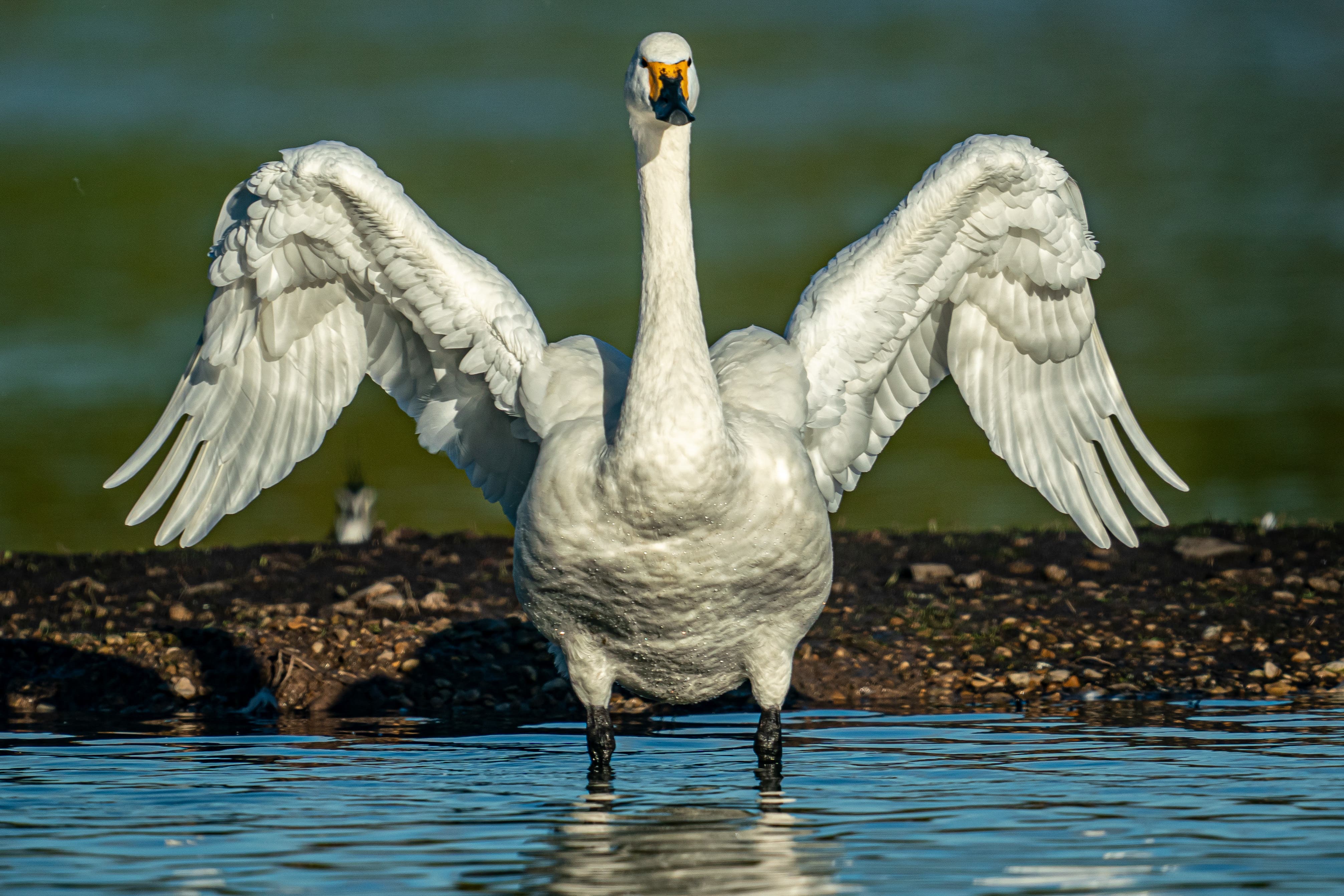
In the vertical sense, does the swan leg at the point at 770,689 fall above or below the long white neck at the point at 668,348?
below

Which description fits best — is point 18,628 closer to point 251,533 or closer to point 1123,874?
point 1123,874

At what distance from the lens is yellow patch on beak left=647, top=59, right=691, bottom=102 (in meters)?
7.24

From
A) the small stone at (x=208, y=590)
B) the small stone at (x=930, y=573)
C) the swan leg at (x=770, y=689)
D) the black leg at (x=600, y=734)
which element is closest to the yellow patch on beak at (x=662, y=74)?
the swan leg at (x=770, y=689)

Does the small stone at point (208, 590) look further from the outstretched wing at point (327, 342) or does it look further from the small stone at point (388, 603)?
the outstretched wing at point (327, 342)

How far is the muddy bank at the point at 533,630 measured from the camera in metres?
10.3

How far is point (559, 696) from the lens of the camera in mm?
10359

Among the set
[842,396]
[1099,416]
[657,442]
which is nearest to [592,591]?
[657,442]

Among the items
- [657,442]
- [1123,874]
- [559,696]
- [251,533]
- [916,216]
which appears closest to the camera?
[1123,874]

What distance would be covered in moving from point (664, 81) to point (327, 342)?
9.31ft

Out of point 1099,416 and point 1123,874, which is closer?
point 1123,874

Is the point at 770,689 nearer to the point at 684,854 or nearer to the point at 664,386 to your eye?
the point at 664,386

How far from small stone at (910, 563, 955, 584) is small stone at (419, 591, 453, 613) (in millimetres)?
3406

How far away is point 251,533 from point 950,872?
17.6m

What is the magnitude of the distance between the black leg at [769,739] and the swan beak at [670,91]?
115 inches
